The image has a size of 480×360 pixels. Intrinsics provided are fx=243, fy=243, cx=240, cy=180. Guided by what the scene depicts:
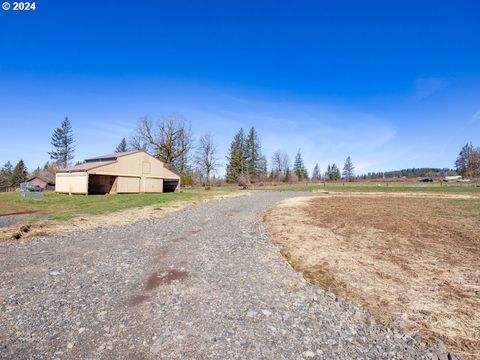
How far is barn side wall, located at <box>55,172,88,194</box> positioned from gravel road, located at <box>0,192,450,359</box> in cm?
2415

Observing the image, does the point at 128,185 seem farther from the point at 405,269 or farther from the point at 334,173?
the point at 334,173

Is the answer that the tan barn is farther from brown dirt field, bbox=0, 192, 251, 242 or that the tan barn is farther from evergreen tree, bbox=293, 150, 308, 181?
evergreen tree, bbox=293, 150, 308, 181

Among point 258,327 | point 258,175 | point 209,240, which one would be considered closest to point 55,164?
point 258,175

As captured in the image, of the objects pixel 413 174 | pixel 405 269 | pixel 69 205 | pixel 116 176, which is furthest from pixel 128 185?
pixel 413 174

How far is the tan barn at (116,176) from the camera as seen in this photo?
2884 centimetres

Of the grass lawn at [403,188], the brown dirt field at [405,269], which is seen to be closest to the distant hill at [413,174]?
the grass lawn at [403,188]

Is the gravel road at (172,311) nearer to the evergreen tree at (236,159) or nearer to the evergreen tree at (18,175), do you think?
the evergreen tree at (236,159)

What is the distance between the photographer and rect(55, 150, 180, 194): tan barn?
2884 cm

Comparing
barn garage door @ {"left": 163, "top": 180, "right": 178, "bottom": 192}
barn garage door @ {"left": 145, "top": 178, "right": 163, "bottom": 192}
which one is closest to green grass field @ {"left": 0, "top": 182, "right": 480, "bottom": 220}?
barn garage door @ {"left": 145, "top": 178, "right": 163, "bottom": 192}

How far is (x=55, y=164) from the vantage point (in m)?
66.8

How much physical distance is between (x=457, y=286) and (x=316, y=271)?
264 centimetres

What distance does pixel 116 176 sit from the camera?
101ft

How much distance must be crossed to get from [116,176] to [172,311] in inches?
1205

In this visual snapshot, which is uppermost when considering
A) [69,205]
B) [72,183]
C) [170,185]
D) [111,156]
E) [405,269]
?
[111,156]
